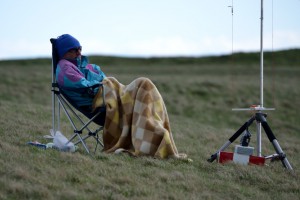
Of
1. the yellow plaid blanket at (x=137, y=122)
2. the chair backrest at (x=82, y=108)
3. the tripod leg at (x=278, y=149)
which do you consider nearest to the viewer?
the tripod leg at (x=278, y=149)

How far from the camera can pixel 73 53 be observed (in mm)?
6949

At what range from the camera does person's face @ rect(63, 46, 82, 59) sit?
6914 mm

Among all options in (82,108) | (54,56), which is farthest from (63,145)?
(54,56)

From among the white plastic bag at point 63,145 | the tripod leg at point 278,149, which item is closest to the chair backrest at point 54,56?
the white plastic bag at point 63,145

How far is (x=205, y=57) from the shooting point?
50.1 m

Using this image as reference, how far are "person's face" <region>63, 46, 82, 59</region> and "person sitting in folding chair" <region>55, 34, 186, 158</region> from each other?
3.0 inches

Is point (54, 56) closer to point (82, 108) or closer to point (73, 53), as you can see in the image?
point (73, 53)

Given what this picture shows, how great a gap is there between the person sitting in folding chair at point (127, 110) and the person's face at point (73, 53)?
0.08 m

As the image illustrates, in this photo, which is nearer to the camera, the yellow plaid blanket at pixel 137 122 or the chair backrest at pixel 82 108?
the yellow plaid blanket at pixel 137 122

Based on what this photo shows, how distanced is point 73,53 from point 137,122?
1353mm

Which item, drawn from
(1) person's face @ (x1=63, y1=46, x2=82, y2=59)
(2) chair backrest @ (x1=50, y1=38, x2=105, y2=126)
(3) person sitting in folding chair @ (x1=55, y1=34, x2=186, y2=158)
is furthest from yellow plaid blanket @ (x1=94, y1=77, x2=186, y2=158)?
(1) person's face @ (x1=63, y1=46, x2=82, y2=59)

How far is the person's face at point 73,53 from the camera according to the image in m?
6.91

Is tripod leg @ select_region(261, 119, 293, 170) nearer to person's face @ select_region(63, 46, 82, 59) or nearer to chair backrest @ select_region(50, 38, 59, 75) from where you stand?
person's face @ select_region(63, 46, 82, 59)

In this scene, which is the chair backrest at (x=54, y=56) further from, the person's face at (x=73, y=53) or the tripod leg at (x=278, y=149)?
the tripod leg at (x=278, y=149)
